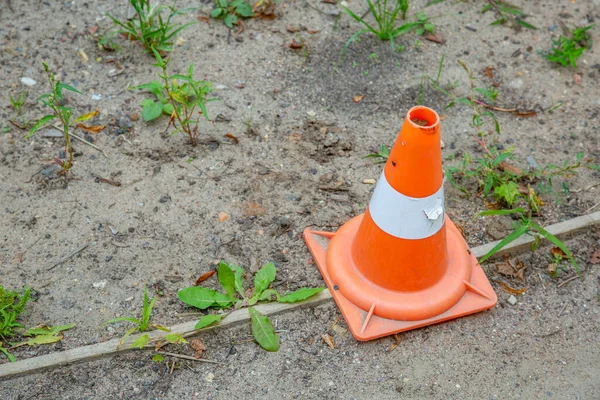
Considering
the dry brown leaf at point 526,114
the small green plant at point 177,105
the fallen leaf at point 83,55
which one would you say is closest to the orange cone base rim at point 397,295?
the small green plant at point 177,105

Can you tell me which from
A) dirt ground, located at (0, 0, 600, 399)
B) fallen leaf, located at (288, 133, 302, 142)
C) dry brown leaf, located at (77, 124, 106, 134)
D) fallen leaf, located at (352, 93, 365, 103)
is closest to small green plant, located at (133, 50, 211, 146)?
dirt ground, located at (0, 0, 600, 399)

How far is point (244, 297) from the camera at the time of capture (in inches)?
117

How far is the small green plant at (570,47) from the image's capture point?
4.25 meters

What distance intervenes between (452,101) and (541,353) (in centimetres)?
177

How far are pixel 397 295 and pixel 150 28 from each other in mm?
2430

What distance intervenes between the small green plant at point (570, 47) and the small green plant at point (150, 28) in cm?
249

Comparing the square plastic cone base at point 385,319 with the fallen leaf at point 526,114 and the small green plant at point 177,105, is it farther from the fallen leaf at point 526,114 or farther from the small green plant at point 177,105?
the fallen leaf at point 526,114

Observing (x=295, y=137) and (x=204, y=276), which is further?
(x=295, y=137)

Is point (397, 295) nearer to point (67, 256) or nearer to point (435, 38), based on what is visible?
point (67, 256)

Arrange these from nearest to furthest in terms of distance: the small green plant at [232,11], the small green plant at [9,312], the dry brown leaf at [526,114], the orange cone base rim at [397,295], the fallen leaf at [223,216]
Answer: the small green plant at [9,312]
the orange cone base rim at [397,295]
the fallen leaf at [223,216]
the dry brown leaf at [526,114]
the small green plant at [232,11]

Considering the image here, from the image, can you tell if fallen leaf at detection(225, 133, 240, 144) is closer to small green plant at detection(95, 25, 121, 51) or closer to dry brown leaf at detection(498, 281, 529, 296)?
small green plant at detection(95, 25, 121, 51)

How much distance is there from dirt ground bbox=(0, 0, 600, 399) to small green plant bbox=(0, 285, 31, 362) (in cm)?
7

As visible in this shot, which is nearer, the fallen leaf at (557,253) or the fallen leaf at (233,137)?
the fallen leaf at (557,253)

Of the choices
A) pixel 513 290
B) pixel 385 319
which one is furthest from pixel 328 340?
pixel 513 290
